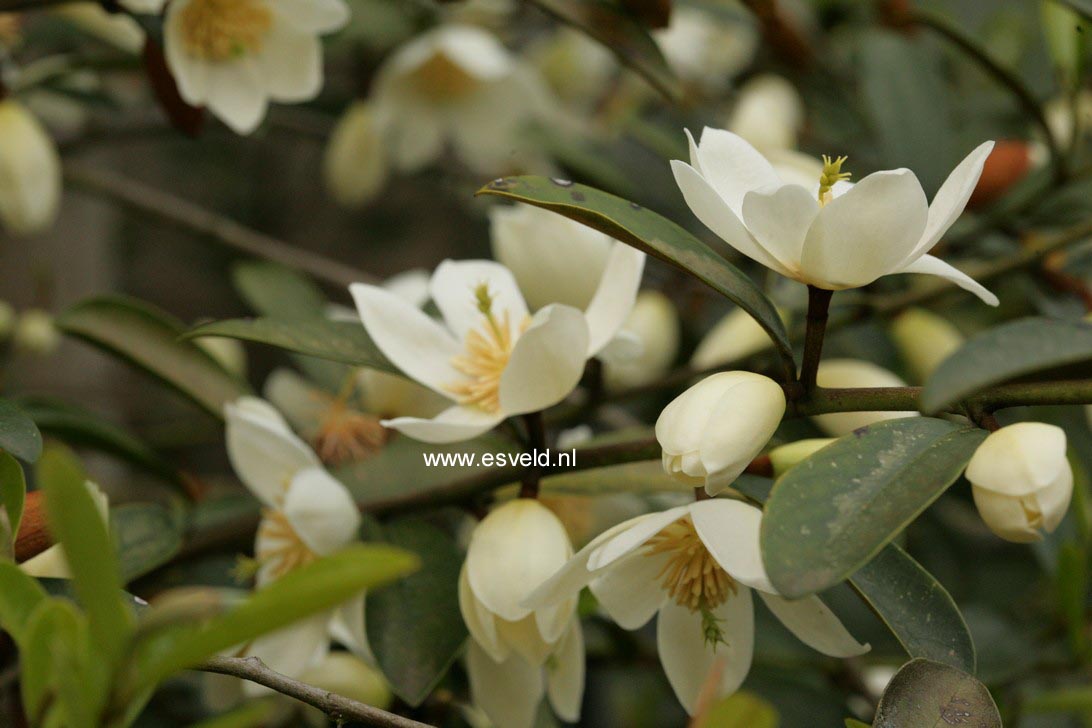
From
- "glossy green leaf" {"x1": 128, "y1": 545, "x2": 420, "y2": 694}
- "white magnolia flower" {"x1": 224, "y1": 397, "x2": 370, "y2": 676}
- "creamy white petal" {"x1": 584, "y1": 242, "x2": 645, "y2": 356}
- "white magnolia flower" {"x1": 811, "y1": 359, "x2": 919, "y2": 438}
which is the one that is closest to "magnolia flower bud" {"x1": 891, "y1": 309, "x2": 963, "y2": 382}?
"white magnolia flower" {"x1": 811, "y1": 359, "x2": 919, "y2": 438}

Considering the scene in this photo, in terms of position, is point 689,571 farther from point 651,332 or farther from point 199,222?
point 199,222

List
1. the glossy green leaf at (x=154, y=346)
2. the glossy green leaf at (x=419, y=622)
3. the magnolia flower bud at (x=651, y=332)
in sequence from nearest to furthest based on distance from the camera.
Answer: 1. the glossy green leaf at (x=419, y=622)
2. the glossy green leaf at (x=154, y=346)
3. the magnolia flower bud at (x=651, y=332)

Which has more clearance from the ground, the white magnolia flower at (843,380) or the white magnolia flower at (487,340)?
the white magnolia flower at (487,340)

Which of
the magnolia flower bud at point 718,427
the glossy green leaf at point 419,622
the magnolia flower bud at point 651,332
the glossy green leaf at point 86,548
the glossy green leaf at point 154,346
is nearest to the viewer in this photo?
the glossy green leaf at point 86,548

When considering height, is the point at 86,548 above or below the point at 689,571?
above

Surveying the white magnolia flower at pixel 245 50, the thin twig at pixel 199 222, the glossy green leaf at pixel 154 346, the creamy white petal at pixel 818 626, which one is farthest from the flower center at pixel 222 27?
the creamy white petal at pixel 818 626

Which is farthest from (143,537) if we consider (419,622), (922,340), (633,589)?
(922,340)

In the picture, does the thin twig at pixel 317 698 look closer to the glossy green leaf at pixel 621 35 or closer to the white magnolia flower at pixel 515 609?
the white magnolia flower at pixel 515 609
